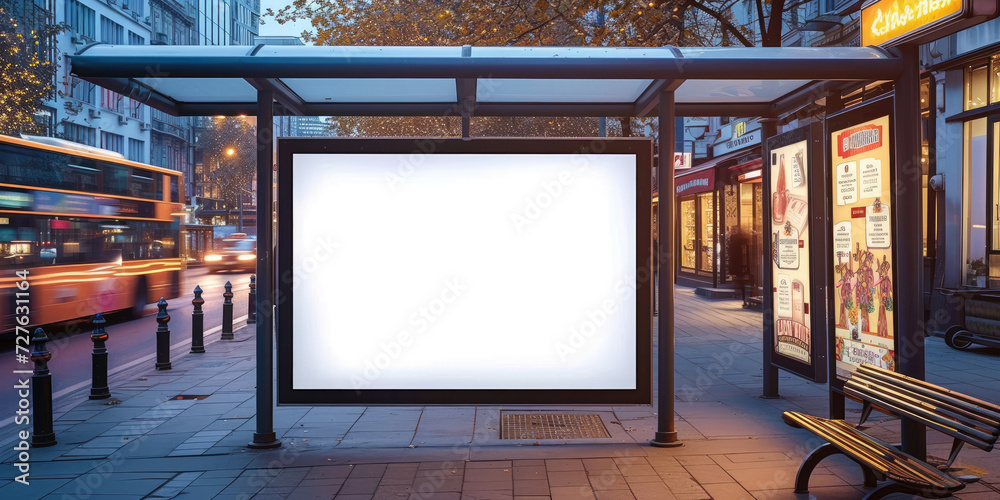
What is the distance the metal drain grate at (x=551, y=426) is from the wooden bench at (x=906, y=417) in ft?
6.41

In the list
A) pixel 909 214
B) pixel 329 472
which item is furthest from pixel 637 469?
pixel 909 214

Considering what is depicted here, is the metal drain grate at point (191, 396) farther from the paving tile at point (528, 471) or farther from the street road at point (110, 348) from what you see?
the paving tile at point (528, 471)

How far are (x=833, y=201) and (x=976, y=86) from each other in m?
8.15

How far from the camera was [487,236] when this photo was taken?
5.25m

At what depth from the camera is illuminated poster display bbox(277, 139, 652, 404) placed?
522cm

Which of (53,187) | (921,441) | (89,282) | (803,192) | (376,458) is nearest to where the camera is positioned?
(921,441)

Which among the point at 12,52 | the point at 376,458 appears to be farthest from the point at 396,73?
the point at 12,52

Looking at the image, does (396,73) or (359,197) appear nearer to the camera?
(396,73)

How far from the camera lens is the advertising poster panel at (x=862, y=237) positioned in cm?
519

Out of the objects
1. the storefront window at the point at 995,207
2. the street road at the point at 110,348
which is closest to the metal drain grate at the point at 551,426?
the street road at the point at 110,348

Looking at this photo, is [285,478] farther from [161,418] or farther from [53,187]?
[53,187]

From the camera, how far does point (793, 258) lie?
6660mm

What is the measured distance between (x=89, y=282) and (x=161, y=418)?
23.5 ft

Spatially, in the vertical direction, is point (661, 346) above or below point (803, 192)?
below
